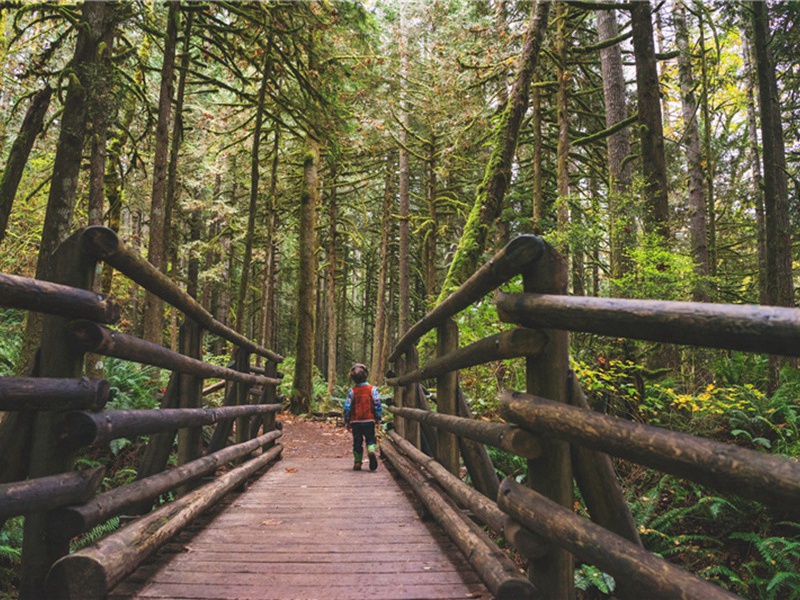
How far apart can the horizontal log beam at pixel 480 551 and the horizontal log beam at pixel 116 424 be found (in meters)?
2.05

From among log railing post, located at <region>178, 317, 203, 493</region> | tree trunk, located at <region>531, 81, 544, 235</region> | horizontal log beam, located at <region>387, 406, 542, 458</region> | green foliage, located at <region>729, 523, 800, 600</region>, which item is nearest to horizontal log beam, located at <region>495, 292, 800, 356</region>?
horizontal log beam, located at <region>387, 406, 542, 458</region>

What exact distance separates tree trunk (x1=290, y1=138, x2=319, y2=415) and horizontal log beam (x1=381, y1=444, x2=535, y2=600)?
36.9 ft

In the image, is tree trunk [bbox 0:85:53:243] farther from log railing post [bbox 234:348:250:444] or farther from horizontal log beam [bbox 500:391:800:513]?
horizontal log beam [bbox 500:391:800:513]

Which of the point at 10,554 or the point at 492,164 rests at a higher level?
the point at 492,164

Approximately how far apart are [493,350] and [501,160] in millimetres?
6827

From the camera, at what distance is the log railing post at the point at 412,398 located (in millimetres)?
6041

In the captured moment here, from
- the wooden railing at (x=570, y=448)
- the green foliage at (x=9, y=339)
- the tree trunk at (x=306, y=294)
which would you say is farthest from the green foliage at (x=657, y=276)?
the tree trunk at (x=306, y=294)

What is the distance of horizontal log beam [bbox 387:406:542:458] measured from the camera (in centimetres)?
241

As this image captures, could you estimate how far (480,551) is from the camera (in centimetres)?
291

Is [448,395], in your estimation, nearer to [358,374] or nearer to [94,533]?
[358,374]

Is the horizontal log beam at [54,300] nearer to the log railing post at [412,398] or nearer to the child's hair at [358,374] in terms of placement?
the log railing post at [412,398]

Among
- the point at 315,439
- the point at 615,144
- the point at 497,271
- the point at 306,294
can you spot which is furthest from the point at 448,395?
the point at 306,294

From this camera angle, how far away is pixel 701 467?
4.98 feet

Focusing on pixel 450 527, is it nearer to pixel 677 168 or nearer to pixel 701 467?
pixel 701 467
